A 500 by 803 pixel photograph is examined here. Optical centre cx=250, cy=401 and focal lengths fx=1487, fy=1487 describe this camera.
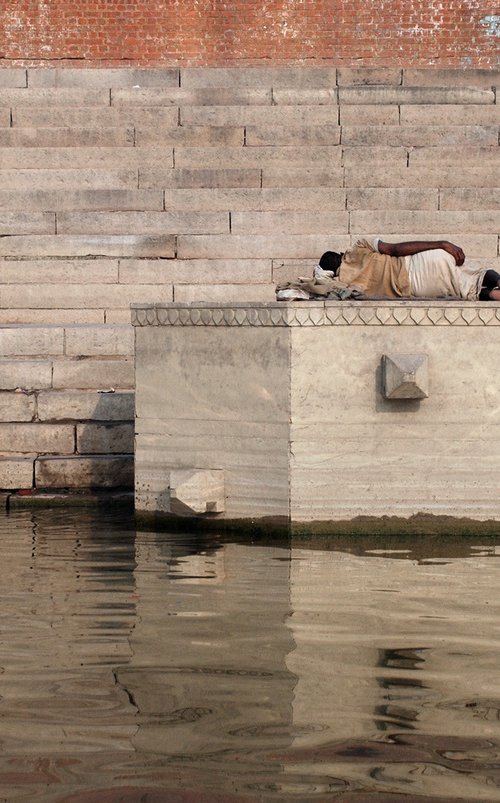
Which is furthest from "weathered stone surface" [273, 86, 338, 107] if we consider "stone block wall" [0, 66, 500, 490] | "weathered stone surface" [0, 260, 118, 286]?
"weathered stone surface" [0, 260, 118, 286]

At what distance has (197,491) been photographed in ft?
24.4

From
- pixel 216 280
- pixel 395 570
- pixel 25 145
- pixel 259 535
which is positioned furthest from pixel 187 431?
pixel 25 145

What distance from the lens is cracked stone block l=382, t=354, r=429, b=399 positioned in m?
7.23

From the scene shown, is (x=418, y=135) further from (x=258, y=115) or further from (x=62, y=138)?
(x=62, y=138)

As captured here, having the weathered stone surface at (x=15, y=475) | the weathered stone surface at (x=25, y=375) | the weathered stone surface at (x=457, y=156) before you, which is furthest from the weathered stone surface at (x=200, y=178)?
the weathered stone surface at (x=15, y=475)

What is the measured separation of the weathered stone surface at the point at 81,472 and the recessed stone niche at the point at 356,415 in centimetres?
136

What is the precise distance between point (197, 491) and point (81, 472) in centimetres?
154

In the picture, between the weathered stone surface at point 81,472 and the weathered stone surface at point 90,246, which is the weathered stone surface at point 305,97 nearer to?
the weathered stone surface at point 90,246

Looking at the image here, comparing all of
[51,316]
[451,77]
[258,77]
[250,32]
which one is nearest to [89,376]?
[51,316]

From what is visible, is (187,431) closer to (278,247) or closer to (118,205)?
(278,247)

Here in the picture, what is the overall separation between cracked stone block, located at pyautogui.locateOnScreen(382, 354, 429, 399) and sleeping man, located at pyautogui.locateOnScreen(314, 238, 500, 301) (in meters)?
0.61

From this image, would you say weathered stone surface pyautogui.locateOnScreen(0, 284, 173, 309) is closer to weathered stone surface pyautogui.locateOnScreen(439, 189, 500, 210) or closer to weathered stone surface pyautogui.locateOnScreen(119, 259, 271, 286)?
weathered stone surface pyautogui.locateOnScreen(119, 259, 271, 286)

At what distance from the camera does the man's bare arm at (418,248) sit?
7.94 metres

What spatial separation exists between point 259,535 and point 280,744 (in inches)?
137
